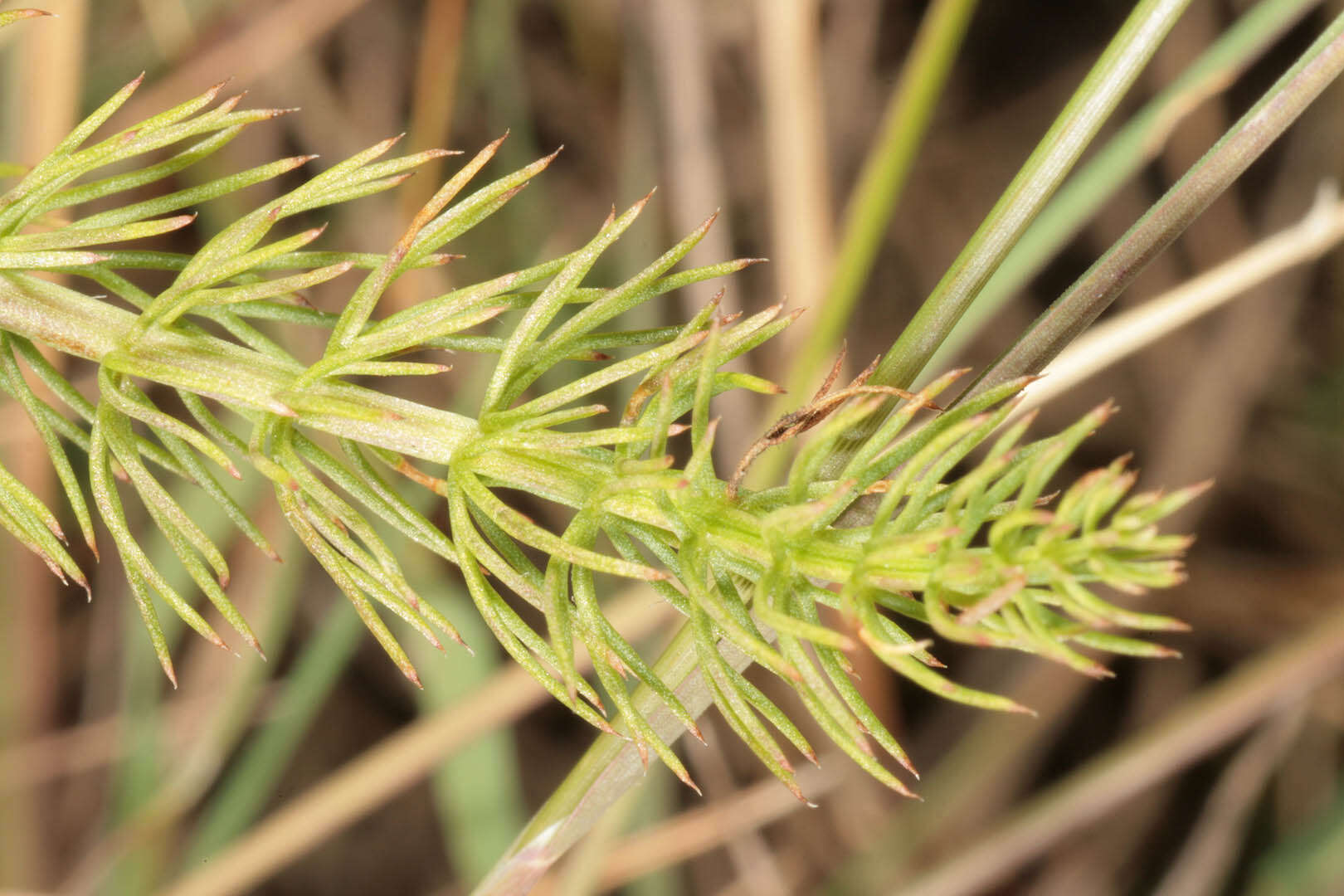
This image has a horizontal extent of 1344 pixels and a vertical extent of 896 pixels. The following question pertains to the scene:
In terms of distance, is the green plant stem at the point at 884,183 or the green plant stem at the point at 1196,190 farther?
the green plant stem at the point at 884,183

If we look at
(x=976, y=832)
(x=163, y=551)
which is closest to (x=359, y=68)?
(x=163, y=551)

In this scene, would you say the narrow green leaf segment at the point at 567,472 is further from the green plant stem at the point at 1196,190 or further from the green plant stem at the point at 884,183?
the green plant stem at the point at 884,183

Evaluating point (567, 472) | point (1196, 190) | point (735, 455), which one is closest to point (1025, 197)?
point (1196, 190)

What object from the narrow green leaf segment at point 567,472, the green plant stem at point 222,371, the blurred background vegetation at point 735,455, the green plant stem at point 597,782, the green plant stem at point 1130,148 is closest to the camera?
the narrow green leaf segment at point 567,472

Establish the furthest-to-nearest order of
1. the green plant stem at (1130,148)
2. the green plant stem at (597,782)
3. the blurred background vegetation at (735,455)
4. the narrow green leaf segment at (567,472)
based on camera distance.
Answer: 1. the blurred background vegetation at (735,455)
2. the green plant stem at (1130,148)
3. the green plant stem at (597,782)
4. the narrow green leaf segment at (567,472)

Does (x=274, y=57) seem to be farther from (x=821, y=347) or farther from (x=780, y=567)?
(x=780, y=567)

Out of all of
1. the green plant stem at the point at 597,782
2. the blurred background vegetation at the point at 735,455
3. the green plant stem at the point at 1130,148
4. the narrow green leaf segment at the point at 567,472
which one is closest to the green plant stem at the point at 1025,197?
the narrow green leaf segment at the point at 567,472
